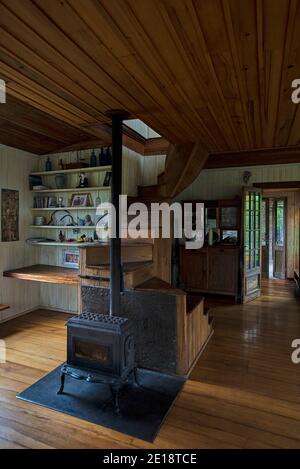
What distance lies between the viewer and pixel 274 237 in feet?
24.6

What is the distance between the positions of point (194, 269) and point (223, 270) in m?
0.56

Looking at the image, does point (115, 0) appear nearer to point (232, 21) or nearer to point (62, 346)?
point (232, 21)


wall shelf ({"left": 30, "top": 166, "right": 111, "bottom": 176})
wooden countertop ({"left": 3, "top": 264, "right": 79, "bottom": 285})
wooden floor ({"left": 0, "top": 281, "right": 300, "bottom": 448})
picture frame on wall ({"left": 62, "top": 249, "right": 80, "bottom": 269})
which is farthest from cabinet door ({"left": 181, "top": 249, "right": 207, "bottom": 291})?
wall shelf ({"left": 30, "top": 166, "right": 111, "bottom": 176})

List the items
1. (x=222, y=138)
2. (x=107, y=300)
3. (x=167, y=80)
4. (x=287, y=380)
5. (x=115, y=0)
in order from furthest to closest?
(x=222, y=138) < (x=107, y=300) < (x=287, y=380) < (x=167, y=80) < (x=115, y=0)

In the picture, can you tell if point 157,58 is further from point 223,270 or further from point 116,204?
point 223,270

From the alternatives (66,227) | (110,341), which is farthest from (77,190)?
(110,341)

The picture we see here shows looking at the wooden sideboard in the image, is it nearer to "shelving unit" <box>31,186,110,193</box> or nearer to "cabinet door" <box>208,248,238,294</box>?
"cabinet door" <box>208,248,238,294</box>

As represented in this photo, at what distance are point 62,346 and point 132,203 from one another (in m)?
2.02

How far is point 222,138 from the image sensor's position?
3.39m

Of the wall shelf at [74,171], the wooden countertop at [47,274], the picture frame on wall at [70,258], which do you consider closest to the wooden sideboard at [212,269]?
the picture frame on wall at [70,258]

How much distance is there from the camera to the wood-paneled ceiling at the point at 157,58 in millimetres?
1378

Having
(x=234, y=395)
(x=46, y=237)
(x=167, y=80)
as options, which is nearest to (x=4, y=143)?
(x=46, y=237)

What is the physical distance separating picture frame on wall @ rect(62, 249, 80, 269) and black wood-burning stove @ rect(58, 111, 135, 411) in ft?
6.68

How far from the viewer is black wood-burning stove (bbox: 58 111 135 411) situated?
2.35 m
